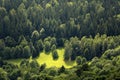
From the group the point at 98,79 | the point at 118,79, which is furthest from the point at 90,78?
the point at 118,79

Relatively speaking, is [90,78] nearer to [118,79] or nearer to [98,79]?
[98,79]

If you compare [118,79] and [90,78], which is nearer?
[118,79]
